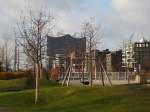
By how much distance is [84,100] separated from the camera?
85.1 feet

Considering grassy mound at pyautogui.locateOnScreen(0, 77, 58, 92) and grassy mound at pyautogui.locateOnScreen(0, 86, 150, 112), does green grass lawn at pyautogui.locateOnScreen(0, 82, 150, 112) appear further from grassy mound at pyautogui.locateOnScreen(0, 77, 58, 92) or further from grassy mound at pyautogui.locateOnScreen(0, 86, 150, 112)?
grassy mound at pyautogui.locateOnScreen(0, 77, 58, 92)

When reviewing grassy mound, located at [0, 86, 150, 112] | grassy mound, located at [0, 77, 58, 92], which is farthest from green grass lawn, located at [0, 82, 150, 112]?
grassy mound, located at [0, 77, 58, 92]

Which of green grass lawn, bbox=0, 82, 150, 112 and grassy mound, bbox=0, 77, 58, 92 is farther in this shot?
grassy mound, bbox=0, 77, 58, 92

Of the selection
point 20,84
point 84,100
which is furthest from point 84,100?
point 20,84

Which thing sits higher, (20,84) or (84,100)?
(20,84)

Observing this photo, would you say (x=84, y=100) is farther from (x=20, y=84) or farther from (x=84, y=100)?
(x=20, y=84)

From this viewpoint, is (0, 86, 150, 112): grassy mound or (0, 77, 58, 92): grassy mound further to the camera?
(0, 77, 58, 92): grassy mound

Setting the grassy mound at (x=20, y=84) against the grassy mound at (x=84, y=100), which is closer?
the grassy mound at (x=84, y=100)

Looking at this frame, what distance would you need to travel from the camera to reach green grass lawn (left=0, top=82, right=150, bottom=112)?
2111cm

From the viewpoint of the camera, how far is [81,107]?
2256cm

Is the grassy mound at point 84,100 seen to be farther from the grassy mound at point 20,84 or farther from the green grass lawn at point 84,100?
the grassy mound at point 20,84

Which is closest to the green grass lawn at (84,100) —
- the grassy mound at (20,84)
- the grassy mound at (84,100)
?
the grassy mound at (84,100)

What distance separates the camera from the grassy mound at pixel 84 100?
21109 millimetres

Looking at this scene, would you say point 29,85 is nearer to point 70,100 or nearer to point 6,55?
point 70,100
